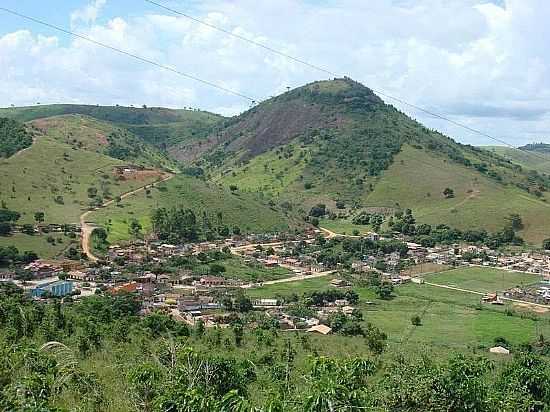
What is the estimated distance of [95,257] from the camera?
185ft

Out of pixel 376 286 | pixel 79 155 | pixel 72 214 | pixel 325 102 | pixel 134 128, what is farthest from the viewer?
pixel 134 128

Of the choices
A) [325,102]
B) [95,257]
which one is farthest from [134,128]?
[95,257]

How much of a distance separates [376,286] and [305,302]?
407 inches

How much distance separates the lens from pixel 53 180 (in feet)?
244

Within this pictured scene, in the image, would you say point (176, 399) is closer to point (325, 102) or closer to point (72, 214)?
point (72, 214)

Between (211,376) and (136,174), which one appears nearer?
(211,376)

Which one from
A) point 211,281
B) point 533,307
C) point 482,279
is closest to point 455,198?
point 482,279

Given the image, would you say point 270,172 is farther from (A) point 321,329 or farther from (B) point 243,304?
(A) point 321,329

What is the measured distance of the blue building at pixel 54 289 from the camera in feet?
140

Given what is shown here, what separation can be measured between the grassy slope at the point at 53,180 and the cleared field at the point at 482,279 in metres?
40.0

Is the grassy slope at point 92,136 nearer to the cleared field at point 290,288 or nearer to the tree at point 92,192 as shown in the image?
the tree at point 92,192

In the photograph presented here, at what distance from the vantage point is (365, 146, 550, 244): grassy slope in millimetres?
85625

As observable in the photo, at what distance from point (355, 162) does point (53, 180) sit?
201ft

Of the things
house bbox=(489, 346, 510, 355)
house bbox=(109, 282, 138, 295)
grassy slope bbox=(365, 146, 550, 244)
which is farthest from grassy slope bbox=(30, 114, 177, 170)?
house bbox=(489, 346, 510, 355)
